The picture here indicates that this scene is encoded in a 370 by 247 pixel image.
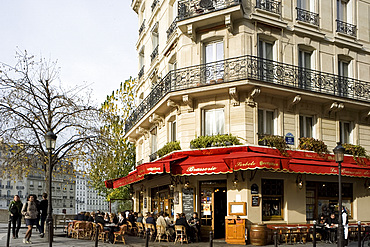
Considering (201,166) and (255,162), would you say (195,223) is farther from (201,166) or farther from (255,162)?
(255,162)

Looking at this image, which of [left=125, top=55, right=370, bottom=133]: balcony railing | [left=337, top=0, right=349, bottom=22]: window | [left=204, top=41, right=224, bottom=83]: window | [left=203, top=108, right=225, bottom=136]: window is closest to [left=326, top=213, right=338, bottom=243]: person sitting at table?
[left=125, top=55, right=370, bottom=133]: balcony railing

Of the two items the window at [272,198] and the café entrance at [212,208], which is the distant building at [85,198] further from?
the window at [272,198]

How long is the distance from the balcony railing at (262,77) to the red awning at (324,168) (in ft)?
10.5

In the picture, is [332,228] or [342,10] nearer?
[332,228]

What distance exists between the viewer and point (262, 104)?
1905cm

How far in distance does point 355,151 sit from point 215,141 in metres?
7.00

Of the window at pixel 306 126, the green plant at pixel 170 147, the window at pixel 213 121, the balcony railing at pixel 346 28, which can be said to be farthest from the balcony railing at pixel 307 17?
the green plant at pixel 170 147

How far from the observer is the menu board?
19.2m

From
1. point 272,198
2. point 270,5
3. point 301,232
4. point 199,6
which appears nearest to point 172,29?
point 199,6

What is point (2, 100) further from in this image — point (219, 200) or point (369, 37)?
point (369, 37)

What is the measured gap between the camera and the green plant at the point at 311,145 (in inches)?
772

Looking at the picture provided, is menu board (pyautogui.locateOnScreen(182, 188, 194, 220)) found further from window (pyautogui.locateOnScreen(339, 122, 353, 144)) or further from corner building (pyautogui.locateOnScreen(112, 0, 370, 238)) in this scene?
window (pyautogui.locateOnScreen(339, 122, 353, 144))

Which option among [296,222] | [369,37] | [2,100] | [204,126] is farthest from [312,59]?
[2,100]

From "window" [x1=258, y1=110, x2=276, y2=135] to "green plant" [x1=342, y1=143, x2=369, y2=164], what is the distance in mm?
3889
